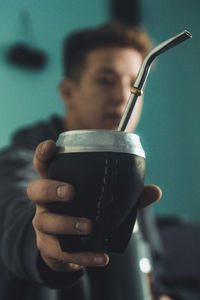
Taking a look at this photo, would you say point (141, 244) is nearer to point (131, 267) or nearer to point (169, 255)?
point (131, 267)

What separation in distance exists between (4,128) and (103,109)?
53.9 inches

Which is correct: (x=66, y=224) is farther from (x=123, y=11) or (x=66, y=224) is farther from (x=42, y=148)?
(x=123, y=11)

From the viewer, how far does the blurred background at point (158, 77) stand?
8.50 feet

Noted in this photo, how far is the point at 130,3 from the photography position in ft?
10.1

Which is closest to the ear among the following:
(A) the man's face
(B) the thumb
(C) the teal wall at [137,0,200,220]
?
(A) the man's face

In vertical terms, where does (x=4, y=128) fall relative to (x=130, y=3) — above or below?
below

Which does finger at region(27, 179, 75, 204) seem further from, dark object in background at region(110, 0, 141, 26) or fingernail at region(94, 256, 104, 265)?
dark object in background at region(110, 0, 141, 26)

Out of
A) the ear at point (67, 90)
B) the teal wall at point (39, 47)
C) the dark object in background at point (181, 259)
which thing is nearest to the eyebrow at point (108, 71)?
the ear at point (67, 90)

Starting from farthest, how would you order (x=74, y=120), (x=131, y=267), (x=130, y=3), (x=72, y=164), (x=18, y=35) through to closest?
(x=130, y=3) < (x=18, y=35) < (x=74, y=120) < (x=131, y=267) < (x=72, y=164)

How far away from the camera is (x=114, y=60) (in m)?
1.25

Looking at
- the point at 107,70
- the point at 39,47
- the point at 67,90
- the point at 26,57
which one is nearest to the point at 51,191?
the point at 107,70

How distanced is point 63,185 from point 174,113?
2.90 metres

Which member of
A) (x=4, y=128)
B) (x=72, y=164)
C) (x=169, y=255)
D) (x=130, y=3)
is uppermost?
(x=130, y=3)

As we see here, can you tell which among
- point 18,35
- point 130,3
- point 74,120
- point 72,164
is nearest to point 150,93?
point 130,3
